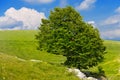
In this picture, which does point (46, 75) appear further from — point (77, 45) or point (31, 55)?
point (31, 55)

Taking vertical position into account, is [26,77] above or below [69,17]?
below

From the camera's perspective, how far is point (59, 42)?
68312 mm

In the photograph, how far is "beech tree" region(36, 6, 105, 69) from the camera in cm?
6919

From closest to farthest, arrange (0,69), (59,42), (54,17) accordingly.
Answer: (0,69)
(59,42)
(54,17)

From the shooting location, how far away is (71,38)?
69875 millimetres

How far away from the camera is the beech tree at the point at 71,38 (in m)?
69.2

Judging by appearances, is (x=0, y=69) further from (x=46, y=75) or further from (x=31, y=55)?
Result: (x=31, y=55)

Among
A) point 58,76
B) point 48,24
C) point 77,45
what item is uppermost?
point 48,24

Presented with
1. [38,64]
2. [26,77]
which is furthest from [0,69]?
[38,64]

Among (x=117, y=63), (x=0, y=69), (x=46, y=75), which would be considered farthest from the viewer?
(x=117, y=63)

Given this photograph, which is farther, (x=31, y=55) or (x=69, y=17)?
(x=31, y=55)

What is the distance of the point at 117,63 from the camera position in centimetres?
15538

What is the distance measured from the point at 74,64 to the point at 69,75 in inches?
1085

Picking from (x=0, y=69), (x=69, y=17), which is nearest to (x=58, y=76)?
(x=0, y=69)
